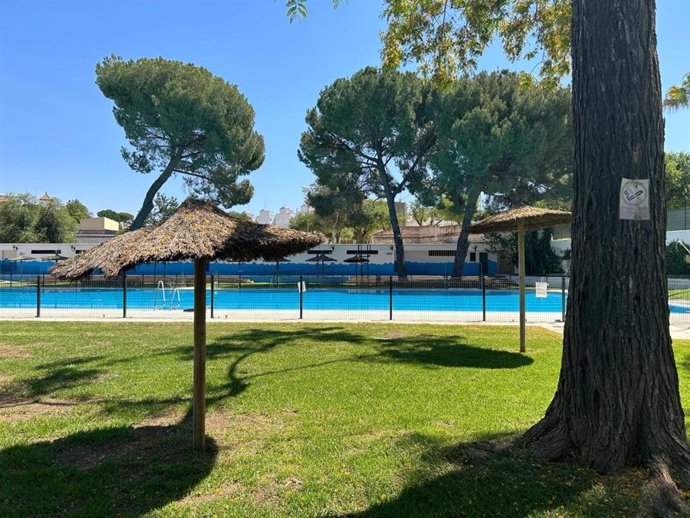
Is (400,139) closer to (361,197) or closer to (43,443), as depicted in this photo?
(361,197)

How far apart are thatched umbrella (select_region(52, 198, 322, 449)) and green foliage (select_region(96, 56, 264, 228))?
27196mm

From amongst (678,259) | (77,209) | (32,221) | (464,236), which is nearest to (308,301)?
(464,236)

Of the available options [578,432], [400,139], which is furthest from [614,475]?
[400,139]

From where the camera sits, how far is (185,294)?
82.0ft

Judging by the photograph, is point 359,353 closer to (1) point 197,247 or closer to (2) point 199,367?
(2) point 199,367

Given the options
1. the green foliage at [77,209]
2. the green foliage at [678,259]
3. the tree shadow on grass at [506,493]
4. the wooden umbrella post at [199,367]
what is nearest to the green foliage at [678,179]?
the green foliage at [678,259]

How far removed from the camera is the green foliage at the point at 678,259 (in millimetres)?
23547

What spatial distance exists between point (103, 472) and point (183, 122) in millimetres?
28695

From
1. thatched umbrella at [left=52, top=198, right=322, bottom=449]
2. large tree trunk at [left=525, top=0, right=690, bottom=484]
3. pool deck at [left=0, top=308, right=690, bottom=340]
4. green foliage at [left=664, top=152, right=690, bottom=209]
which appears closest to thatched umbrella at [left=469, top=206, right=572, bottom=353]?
pool deck at [left=0, top=308, right=690, bottom=340]

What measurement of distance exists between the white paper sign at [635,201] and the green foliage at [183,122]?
2909 cm

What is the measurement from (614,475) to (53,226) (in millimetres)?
55917

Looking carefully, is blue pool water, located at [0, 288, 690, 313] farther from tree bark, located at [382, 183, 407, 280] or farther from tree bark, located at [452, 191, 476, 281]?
tree bark, located at [452, 191, 476, 281]

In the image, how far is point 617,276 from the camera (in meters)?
3.34

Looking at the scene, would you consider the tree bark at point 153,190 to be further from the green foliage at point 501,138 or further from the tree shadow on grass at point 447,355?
the tree shadow on grass at point 447,355
